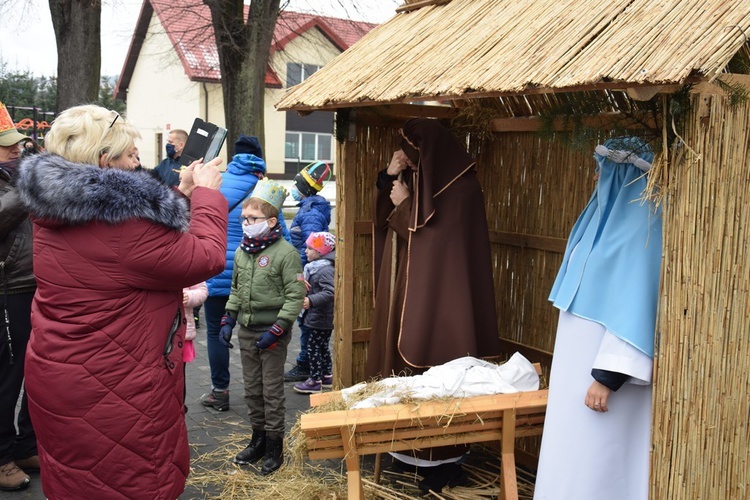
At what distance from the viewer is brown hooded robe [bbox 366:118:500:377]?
4.65 metres

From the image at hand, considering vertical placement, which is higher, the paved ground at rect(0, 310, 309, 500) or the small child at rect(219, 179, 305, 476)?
the small child at rect(219, 179, 305, 476)

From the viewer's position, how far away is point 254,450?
515 centimetres

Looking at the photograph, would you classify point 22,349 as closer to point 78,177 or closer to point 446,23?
point 78,177

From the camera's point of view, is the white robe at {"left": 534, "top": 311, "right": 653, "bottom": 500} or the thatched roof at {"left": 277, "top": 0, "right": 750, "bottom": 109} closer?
the thatched roof at {"left": 277, "top": 0, "right": 750, "bottom": 109}

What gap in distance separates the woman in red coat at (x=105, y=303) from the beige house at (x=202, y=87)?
2612 centimetres

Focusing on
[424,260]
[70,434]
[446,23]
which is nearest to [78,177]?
[70,434]

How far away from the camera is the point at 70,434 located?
10.9ft

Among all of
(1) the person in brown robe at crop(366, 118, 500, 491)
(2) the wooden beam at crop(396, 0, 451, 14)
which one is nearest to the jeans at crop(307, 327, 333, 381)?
(1) the person in brown robe at crop(366, 118, 500, 491)

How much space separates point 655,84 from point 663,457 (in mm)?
1544

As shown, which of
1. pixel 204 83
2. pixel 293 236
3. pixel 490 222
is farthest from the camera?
pixel 204 83

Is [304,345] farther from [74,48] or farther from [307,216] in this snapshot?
[74,48]

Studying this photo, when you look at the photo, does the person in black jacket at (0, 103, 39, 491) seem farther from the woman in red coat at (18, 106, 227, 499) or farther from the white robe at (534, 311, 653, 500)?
the white robe at (534, 311, 653, 500)

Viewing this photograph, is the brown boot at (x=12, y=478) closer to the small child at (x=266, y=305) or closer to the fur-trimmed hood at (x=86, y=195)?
the small child at (x=266, y=305)

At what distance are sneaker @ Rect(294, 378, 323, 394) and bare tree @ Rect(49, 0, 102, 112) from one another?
638cm
